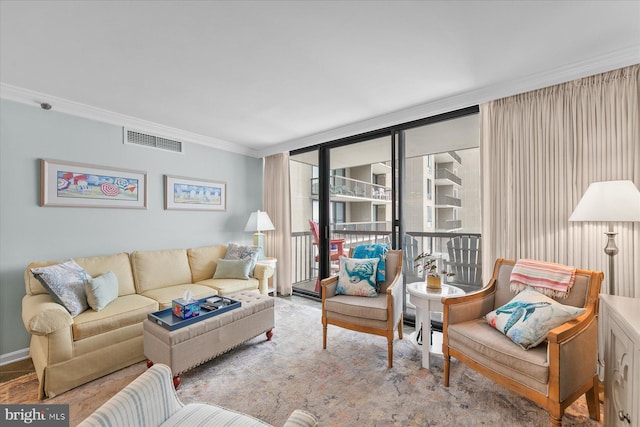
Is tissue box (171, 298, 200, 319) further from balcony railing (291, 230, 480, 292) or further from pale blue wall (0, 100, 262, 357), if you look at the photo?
balcony railing (291, 230, 480, 292)

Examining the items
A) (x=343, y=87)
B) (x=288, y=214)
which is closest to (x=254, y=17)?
(x=343, y=87)

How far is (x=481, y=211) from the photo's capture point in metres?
2.69

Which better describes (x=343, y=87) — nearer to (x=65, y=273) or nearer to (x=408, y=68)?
(x=408, y=68)

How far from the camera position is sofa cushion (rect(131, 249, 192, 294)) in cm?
311

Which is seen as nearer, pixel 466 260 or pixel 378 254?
pixel 378 254

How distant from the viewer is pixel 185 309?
7.32ft

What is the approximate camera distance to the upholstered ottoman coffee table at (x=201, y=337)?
2.03 m

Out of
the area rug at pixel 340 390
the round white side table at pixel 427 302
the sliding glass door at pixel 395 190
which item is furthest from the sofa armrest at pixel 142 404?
the sliding glass door at pixel 395 190

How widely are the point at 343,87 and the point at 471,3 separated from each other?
1200 millimetres

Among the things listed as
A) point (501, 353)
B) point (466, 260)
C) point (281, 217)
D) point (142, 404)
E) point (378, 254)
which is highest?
point (281, 217)

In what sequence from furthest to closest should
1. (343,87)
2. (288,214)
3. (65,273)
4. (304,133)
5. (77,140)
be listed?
(288,214) < (304,133) < (77,140) < (343,87) < (65,273)

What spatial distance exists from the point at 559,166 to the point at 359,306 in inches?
79.8

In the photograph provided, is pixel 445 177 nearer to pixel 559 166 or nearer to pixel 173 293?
pixel 559 166

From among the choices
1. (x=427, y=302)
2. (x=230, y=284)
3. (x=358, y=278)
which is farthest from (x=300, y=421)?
(x=230, y=284)
